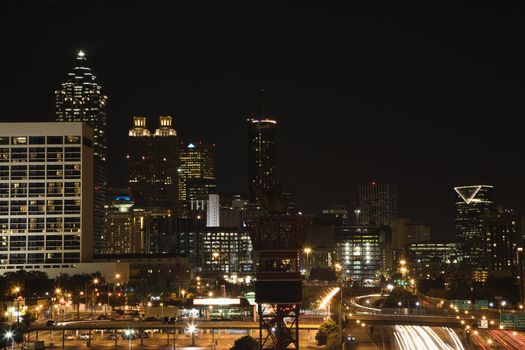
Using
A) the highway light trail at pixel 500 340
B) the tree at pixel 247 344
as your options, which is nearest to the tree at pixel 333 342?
the tree at pixel 247 344

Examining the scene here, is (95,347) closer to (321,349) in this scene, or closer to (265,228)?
(321,349)

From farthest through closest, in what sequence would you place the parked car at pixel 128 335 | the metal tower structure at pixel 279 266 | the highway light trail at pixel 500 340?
the parked car at pixel 128 335, the highway light trail at pixel 500 340, the metal tower structure at pixel 279 266

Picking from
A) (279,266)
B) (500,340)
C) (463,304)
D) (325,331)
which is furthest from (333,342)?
(463,304)

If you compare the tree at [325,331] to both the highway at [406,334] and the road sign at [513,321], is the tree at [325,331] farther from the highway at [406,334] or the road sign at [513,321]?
the road sign at [513,321]

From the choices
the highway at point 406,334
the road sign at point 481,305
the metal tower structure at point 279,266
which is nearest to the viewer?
the metal tower structure at point 279,266

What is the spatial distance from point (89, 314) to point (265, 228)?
333ft

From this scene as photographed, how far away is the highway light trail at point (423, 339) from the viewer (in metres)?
114

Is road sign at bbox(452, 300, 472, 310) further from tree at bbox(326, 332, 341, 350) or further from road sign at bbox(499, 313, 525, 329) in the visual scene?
tree at bbox(326, 332, 341, 350)

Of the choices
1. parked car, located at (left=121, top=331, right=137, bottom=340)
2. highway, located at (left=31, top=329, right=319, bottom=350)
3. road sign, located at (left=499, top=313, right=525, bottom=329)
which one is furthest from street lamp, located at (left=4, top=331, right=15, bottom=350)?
road sign, located at (left=499, top=313, right=525, bottom=329)

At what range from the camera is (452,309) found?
173 metres

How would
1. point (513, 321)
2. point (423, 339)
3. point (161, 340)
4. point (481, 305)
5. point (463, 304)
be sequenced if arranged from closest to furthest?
point (513, 321)
point (423, 339)
point (161, 340)
point (481, 305)
point (463, 304)

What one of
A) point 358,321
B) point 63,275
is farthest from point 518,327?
point 63,275

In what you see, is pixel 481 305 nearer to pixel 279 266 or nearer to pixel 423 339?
pixel 423 339

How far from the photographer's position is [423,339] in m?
123
